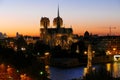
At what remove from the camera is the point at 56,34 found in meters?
40.0

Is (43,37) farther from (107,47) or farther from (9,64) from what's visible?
(9,64)

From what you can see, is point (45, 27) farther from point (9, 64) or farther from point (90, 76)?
point (90, 76)

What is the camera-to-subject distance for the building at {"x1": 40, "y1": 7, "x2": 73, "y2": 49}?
3887 cm

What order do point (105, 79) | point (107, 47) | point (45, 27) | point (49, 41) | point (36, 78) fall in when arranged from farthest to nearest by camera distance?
point (45, 27) < point (49, 41) < point (107, 47) < point (36, 78) < point (105, 79)

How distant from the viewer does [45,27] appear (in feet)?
139

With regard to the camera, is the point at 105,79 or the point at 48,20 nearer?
the point at 105,79

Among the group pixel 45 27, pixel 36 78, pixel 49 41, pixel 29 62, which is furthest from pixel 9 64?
pixel 45 27

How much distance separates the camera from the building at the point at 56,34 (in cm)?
3887

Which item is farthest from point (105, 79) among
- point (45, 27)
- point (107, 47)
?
point (45, 27)

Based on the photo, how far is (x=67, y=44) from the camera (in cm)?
3791

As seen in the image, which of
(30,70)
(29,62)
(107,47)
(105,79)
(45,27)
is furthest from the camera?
(45,27)

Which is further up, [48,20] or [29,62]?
[48,20]

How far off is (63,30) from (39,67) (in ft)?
95.9

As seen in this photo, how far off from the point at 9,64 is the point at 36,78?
3.47m
